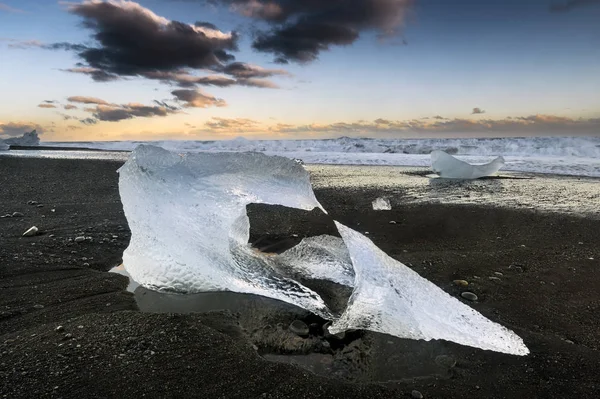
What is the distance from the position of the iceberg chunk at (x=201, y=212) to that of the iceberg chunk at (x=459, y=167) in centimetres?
794

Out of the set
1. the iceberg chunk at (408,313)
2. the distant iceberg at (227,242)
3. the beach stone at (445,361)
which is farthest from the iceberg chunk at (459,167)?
the beach stone at (445,361)

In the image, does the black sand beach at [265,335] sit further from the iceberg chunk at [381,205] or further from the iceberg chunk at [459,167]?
the iceberg chunk at [459,167]

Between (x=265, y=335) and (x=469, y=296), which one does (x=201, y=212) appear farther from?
(x=469, y=296)

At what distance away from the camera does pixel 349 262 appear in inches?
121

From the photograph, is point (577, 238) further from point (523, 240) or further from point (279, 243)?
point (279, 243)

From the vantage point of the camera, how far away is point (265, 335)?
213cm

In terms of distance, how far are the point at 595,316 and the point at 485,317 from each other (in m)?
0.73

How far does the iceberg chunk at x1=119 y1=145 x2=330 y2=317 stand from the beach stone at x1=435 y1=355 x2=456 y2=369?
2.73ft

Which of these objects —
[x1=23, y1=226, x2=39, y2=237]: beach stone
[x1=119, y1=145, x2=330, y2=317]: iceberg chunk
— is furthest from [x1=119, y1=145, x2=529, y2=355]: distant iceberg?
[x1=23, y1=226, x2=39, y2=237]: beach stone

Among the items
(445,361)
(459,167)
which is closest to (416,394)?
(445,361)

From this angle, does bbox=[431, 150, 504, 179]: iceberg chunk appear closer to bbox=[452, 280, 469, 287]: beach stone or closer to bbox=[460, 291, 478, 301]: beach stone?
bbox=[452, 280, 469, 287]: beach stone

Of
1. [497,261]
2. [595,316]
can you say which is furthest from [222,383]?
[497,261]

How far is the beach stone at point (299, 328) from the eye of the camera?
2129 mm

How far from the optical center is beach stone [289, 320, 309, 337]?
83.8 inches
